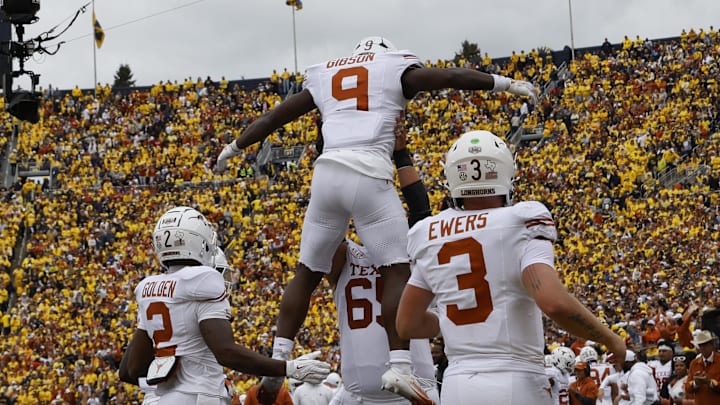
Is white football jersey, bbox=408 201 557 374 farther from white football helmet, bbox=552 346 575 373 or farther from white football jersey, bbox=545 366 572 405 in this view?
white football helmet, bbox=552 346 575 373

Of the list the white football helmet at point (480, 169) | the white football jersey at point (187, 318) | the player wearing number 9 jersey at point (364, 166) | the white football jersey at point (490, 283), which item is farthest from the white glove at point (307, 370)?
the white football helmet at point (480, 169)

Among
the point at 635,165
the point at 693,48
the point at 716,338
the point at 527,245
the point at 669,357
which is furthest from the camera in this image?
the point at 693,48

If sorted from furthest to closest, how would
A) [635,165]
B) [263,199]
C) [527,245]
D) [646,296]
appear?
1. [263,199]
2. [635,165]
3. [646,296]
4. [527,245]

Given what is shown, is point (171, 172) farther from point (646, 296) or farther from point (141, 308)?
point (141, 308)

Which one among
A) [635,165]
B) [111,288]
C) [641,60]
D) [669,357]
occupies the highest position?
[641,60]

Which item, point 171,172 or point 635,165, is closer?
point 635,165

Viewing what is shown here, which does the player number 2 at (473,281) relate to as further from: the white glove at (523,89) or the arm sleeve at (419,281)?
the white glove at (523,89)

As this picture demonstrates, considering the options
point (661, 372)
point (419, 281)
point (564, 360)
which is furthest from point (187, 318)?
point (661, 372)

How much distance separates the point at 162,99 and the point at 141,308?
107ft

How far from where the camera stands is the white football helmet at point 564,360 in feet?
40.1

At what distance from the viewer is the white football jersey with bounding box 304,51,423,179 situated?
19.9 feet

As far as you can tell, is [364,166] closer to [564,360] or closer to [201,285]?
[201,285]

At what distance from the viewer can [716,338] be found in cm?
991

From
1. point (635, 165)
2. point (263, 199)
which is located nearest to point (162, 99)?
point (263, 199)
